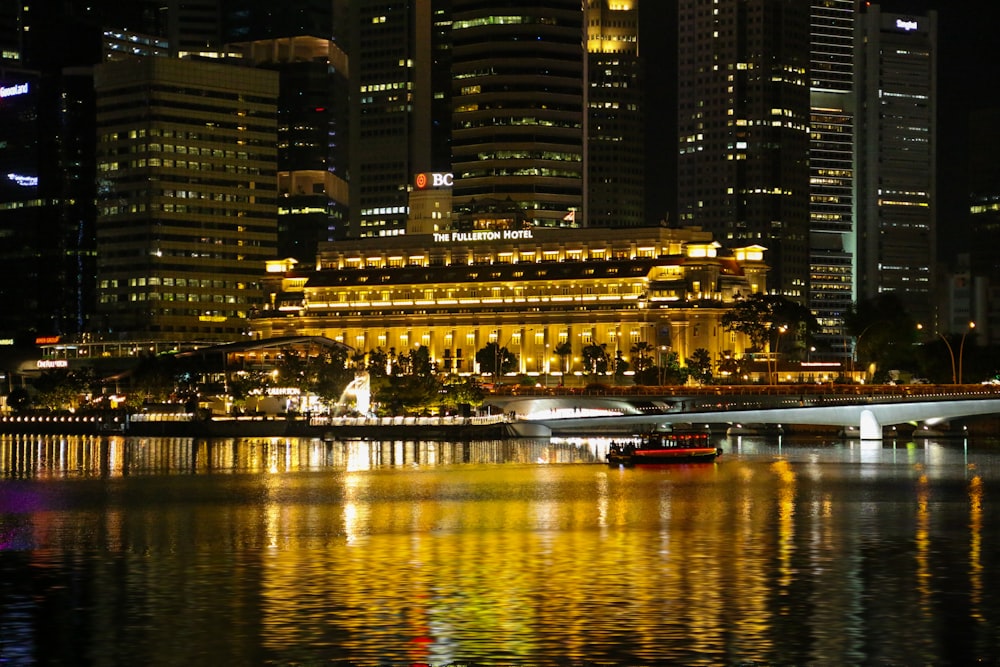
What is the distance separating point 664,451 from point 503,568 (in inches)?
3338

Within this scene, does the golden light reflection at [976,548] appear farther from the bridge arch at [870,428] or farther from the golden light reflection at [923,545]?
the bridge arch at [870,428]

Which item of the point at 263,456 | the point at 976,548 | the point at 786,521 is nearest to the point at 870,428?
the point at 263,456

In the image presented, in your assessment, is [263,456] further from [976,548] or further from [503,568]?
[976,548]

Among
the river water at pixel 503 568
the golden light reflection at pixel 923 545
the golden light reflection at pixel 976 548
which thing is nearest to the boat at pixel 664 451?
the river water at pixel 503 568

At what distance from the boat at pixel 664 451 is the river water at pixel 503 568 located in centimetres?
1264

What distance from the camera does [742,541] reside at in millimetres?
85312

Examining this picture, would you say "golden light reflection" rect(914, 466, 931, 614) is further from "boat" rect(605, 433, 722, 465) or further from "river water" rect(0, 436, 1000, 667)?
"boat" rect(605, 433, 722, 465)

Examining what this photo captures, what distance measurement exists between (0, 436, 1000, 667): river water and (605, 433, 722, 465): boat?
12641 millimetres

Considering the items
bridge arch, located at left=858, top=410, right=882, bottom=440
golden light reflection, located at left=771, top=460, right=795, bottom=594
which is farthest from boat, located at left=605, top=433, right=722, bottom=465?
bridge arch, located at left=858, top=410, right=882, bottom=440

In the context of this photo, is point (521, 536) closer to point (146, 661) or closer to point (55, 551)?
point (55, 551)

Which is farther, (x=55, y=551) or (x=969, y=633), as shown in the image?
(x=55, y=551)

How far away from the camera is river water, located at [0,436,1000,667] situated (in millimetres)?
54812

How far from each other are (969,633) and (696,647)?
400 inches

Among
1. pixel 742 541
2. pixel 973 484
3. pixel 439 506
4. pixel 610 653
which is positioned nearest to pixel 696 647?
pixel 610 653
